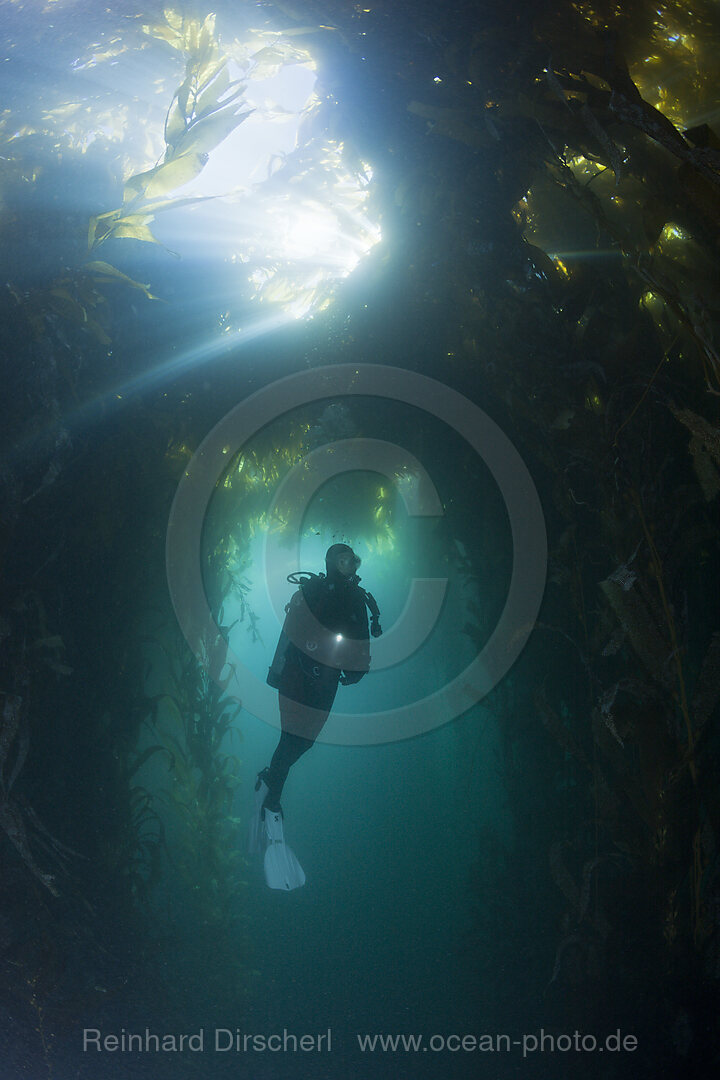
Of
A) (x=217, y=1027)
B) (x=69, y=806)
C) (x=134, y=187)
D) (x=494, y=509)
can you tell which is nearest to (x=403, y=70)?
(x=134, y=187)

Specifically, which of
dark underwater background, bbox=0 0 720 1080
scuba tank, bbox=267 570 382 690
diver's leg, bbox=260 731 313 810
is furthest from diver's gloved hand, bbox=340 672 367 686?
dark underwater background, bbox=0 0 720 1080

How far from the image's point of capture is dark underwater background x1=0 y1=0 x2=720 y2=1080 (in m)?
1.32

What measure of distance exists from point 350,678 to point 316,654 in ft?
0.59

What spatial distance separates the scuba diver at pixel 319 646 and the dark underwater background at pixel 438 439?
0.58m

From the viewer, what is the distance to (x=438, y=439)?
1892 millimetres

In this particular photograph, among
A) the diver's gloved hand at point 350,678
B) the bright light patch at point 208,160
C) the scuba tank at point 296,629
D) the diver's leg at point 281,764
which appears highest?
the bright light patch at point 208,160

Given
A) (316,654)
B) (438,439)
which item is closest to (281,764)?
(316,654)

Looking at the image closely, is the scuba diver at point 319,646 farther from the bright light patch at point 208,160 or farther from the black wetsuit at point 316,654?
the bright light patch at point 208,160

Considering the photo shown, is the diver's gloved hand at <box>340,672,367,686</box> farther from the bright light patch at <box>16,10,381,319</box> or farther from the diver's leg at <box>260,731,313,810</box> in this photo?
the bright light patch at <box>16,10,381,319</box>
